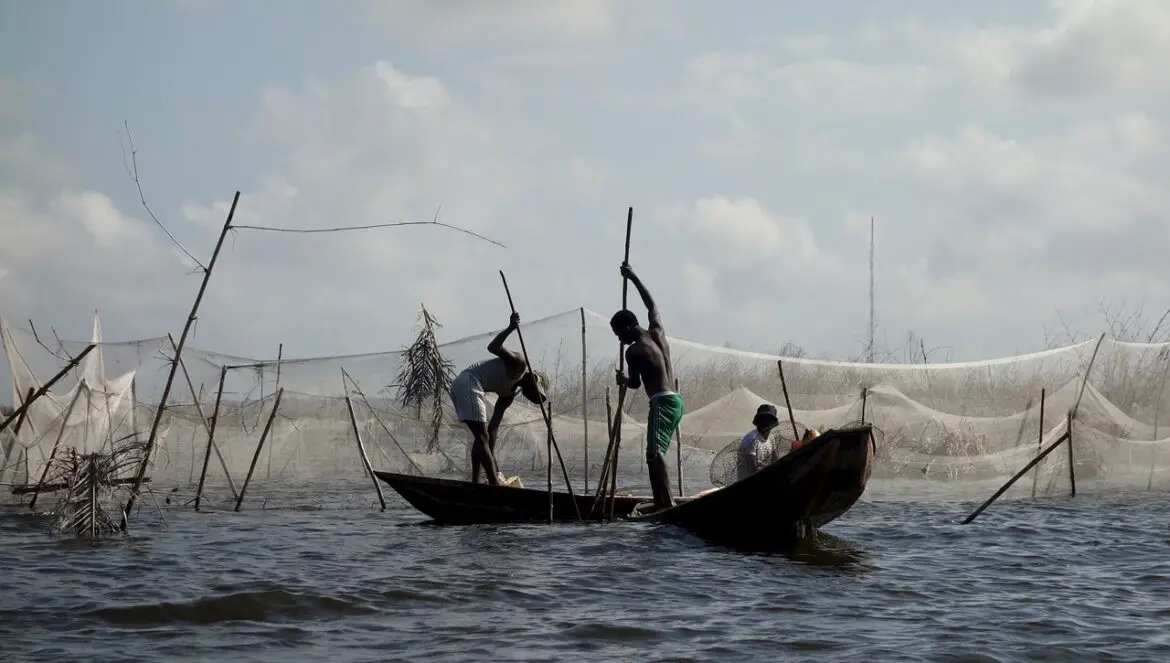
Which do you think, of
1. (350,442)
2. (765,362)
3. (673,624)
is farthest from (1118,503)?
(350,442)

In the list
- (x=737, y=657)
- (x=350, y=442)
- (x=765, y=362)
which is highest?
(x=765, y=362)

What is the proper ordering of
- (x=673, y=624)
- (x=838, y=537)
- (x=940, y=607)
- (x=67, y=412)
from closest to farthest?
(x=673, y=624) → (x=940, y=607) → (x=838, y=537) → (x=67, y=412)

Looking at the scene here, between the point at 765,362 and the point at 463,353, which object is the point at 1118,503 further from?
the point at 463,353

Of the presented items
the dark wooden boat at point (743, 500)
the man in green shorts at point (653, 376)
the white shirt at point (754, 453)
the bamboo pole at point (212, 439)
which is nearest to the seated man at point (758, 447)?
the white shirt at point (754, 453)

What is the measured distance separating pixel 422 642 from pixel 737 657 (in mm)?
1361

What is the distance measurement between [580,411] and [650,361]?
7402 millimetres

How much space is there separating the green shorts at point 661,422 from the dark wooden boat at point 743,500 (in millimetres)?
446

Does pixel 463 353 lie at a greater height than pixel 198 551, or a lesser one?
greater

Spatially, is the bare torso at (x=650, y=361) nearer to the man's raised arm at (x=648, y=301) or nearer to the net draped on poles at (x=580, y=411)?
the man's raised arm at (x=648, y=301)

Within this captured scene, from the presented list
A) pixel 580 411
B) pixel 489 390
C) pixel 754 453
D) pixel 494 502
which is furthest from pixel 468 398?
pixel 580 411

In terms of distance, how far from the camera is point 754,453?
28.5 ft

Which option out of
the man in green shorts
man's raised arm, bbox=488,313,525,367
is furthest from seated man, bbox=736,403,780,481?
man's raised arm, bbox=488,313,525,367

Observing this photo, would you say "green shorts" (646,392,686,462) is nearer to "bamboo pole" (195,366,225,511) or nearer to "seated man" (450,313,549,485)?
"seated man" (450,313,549,485)

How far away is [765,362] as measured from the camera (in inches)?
497
